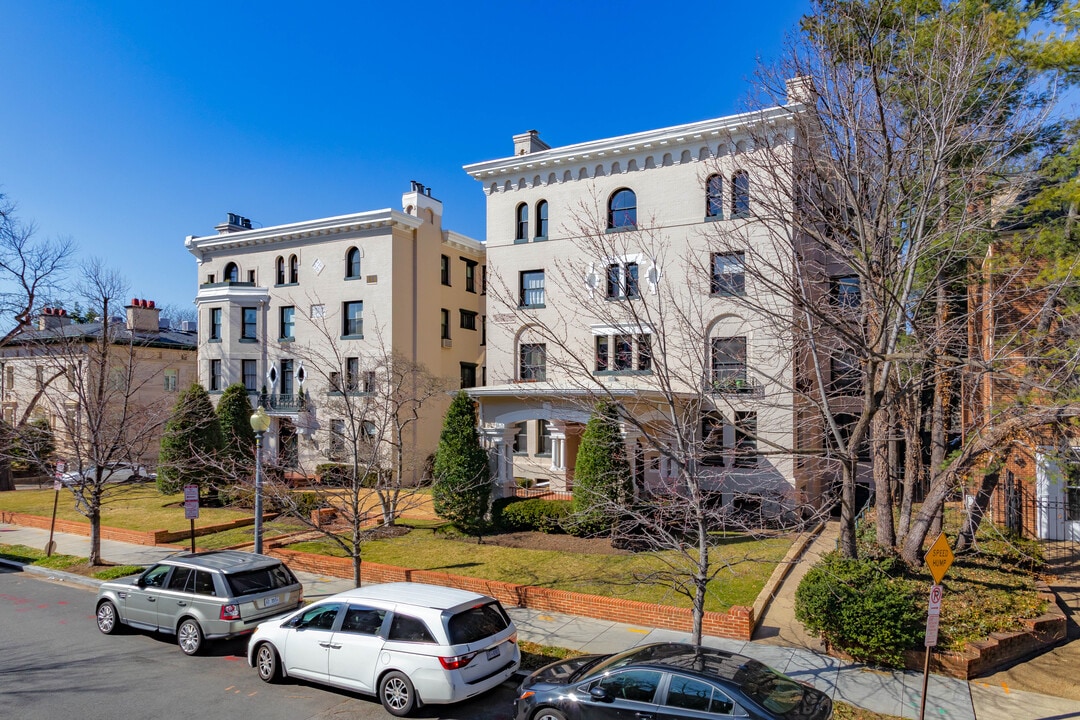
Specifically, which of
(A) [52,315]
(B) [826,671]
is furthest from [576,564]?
(A) [52,315]

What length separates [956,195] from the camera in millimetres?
12031

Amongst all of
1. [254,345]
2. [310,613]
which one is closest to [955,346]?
[310,613]

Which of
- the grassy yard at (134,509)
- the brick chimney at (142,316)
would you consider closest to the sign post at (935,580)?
the grassy yard at (134,509)

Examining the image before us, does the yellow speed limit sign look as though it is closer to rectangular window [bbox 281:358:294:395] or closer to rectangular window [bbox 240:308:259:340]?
rectangular window [bbox 281:358:294:395]

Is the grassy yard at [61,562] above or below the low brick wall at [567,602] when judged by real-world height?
below

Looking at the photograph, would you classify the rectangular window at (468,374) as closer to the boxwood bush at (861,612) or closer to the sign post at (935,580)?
the boxwood bush at (861,612)

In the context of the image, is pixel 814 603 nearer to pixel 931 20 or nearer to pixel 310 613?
pixel 310 613

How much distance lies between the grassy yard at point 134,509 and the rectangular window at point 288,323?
28.0ft

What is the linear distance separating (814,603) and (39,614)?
15359mm

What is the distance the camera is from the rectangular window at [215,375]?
1324 inches

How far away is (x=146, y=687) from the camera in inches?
399

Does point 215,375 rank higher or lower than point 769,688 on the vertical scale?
higher

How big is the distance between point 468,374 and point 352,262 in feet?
26.4

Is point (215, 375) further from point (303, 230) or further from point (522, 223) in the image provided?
point (522, 223)
